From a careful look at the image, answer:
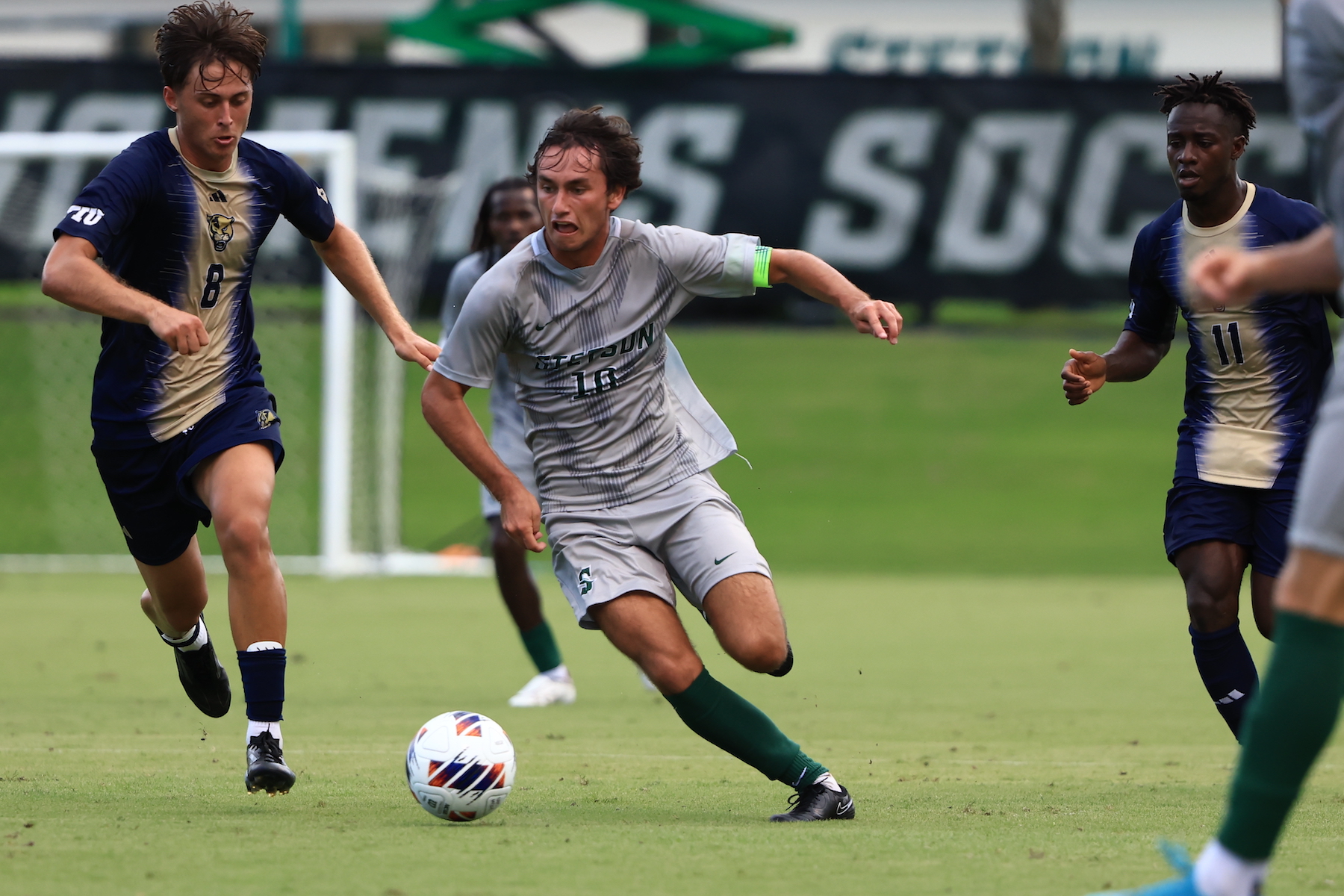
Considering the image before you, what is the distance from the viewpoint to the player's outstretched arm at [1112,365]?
5.98m

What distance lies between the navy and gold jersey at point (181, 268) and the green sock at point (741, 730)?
1897 mm

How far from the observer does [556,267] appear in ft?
17.7

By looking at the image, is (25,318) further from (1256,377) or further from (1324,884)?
(1324,884)

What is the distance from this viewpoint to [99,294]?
515cm

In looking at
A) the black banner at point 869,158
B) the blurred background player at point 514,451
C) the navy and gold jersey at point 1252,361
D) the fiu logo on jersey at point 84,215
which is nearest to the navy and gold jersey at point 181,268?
the fiu logo on jersey at point 84,215

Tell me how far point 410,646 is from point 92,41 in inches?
842

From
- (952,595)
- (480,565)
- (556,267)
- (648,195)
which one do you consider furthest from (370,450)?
(556,267)

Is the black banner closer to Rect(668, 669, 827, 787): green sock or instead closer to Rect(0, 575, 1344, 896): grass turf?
Rect(0, 575, 1344, 896): grass turf

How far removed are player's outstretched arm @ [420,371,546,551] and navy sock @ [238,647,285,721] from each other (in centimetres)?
88

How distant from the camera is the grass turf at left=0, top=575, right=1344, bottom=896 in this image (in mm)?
4234

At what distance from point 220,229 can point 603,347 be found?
1.37 meters

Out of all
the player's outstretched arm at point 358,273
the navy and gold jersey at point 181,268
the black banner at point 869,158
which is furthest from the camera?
the black banner at point 869,158

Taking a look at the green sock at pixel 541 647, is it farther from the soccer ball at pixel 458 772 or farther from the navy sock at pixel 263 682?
the soccer ball at pixel 458 772

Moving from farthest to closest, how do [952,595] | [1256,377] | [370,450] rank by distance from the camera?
[370,450] < [952,595] < [1256,377]
